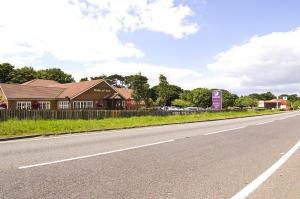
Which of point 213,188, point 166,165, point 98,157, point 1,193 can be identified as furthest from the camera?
point 98,157

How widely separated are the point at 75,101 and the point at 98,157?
48.7m

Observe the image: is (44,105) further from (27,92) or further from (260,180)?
(260,180)

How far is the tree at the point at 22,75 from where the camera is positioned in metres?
93.6

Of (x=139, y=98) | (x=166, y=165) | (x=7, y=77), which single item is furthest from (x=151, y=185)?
(x=7, y=77)

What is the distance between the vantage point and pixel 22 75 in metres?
95.8

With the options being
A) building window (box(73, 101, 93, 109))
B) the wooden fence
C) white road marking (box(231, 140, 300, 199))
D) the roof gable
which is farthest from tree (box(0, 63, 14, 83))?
white road marking (box(231, 140, 300, 199))

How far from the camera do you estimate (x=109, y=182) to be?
7.06 meters

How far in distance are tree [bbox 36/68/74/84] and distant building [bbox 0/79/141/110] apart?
37.1 m

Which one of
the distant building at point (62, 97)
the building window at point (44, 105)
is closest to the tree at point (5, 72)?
the distant building at point (62, 97)

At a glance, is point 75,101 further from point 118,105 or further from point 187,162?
point 187,162

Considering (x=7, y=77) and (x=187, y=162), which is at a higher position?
(x=7, y=77)

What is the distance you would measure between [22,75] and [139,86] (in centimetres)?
3747

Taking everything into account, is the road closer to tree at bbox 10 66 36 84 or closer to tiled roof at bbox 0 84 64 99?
tiled roof at bbox 0 84 64 99

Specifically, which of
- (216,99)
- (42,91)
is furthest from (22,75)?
(216,99)
